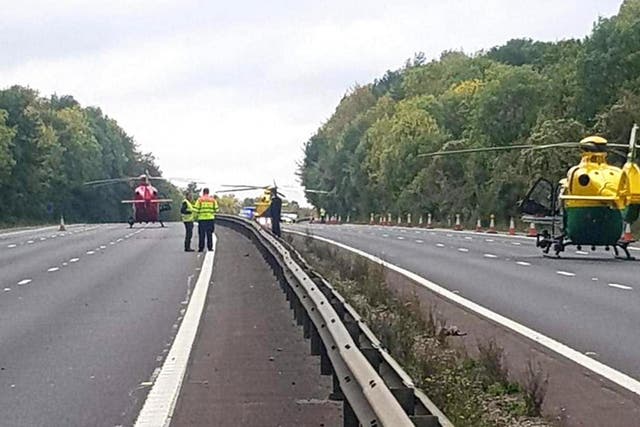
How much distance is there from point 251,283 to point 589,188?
42.2 ft

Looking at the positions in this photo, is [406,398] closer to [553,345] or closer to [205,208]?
[553,345]

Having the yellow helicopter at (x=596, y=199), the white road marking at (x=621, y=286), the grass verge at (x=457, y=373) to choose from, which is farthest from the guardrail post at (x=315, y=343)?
the yellow helicopter at (x=596, y=199)

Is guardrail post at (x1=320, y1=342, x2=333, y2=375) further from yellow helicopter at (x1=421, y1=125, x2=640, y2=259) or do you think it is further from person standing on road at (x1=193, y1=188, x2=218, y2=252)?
person standing on road at (x1=193, y1=188, x2=218, y2=252)

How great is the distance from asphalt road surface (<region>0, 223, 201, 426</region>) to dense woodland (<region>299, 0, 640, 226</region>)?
4165cm

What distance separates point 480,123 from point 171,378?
84.0m

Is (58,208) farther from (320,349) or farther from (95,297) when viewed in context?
(320,349)

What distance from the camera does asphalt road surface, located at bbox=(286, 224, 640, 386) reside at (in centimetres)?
1612

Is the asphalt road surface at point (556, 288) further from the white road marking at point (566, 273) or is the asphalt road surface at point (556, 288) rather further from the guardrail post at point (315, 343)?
the guardrail post at point (315, 343)

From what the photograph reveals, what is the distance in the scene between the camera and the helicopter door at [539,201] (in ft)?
123

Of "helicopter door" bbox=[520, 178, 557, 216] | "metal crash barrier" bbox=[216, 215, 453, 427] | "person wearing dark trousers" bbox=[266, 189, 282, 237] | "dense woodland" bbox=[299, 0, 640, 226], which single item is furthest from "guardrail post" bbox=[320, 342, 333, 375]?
"dense woodland" bbox=[299, 0, 640, 226]

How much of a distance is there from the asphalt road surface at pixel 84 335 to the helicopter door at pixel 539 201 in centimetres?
997

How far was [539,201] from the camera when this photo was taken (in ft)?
128

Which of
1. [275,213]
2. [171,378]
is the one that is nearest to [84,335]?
[171,378]

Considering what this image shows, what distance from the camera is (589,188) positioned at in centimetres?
3472
